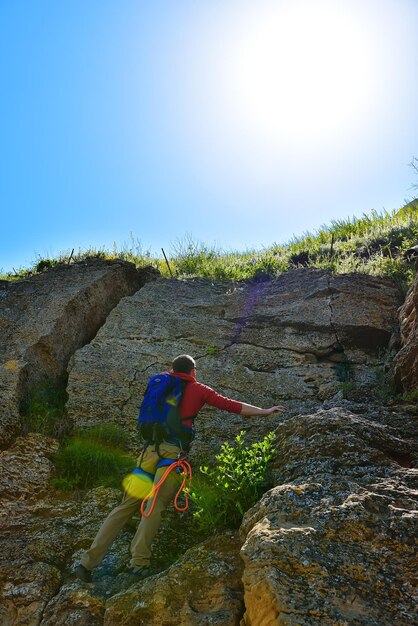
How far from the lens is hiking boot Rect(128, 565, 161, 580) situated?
5.45m

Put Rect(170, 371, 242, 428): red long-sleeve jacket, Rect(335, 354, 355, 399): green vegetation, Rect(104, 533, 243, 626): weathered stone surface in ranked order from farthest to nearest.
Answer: Rect(335, 354, 355, 399): green vegetation, Rect(170, 371, 242, 428): red long-sleeve jacket, Rect(104, 533, 243, 626): weathered stone surface

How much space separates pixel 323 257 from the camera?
13.0 m

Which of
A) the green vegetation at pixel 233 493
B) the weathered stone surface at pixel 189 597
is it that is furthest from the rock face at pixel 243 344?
the weathered stone surface at pixel 189 597

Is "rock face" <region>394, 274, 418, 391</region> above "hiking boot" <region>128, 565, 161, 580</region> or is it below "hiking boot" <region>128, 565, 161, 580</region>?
above

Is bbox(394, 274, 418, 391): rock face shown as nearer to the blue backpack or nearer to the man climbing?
the man climbing

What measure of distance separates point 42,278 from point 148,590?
286 inches

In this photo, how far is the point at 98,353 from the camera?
30.3ft

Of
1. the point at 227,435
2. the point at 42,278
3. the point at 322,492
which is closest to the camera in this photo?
the point at 322,492

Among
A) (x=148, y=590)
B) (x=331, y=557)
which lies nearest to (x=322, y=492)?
(x=331, y=557)

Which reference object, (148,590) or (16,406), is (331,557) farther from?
(16,406)

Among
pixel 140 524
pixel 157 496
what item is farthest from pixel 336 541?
pixel 140 524

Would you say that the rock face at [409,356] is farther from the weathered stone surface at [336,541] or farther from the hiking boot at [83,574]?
the hiking boot at [83,574]

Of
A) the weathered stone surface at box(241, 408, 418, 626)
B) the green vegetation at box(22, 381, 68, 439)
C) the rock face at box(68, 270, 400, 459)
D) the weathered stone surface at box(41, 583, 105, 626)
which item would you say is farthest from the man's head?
the green vegetation at box(22, 381, 68, 439)

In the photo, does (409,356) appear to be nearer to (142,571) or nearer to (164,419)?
(164,419)
